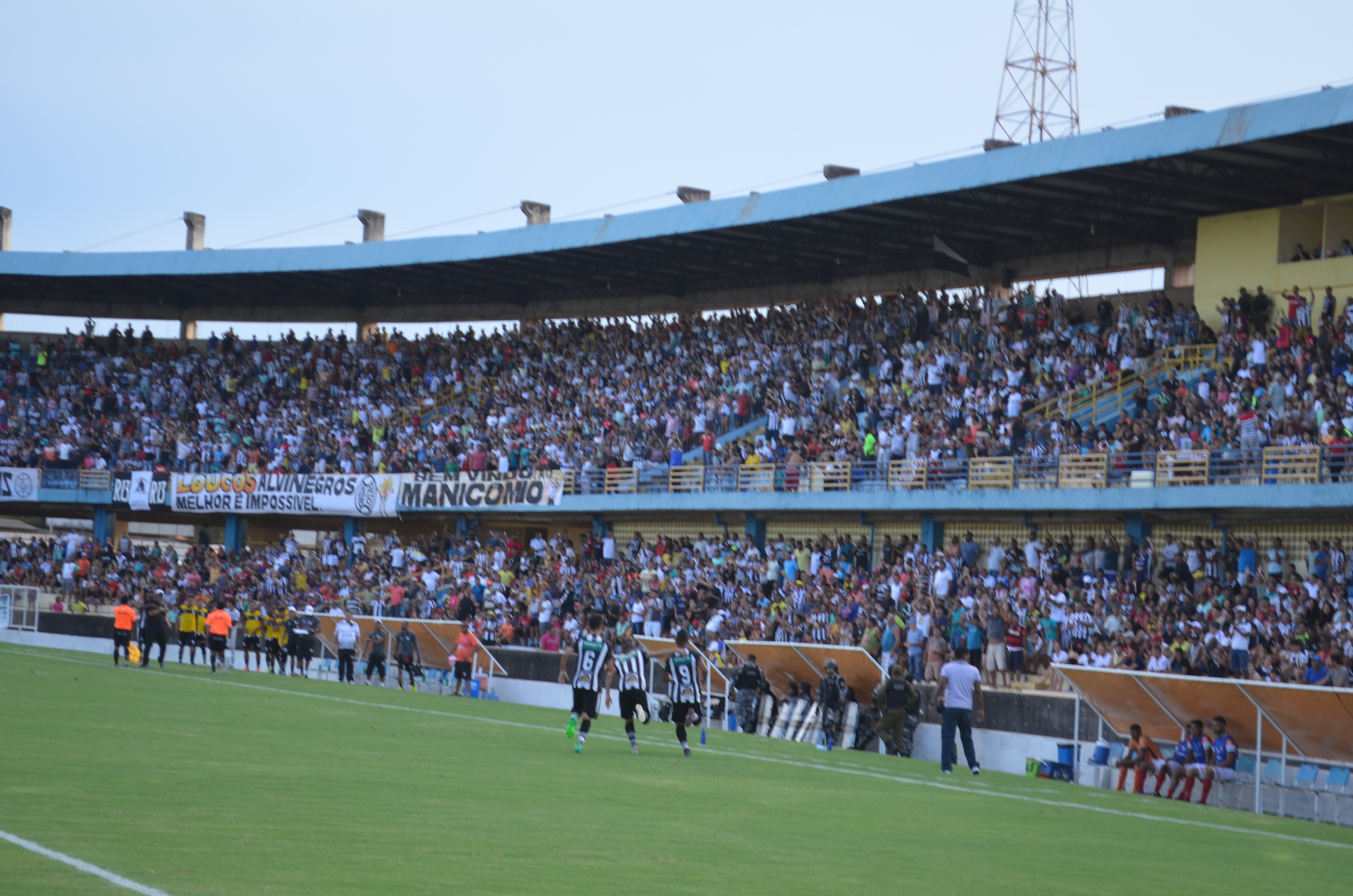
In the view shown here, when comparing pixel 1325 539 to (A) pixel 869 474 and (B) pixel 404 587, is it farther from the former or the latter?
(B) pixel 404 587

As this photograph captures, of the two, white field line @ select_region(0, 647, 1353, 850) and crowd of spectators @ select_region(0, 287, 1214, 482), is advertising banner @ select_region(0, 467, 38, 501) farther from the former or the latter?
white field line @ select_region(0, 647, 1353, 850)

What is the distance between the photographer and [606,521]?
4144 cm

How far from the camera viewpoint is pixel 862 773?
61.5 feet

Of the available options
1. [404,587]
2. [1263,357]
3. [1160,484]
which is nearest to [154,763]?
[1160,484]

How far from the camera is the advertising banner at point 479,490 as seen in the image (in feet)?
133

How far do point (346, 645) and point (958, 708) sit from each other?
57.7ft

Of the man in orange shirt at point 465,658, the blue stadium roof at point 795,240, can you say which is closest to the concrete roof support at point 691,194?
the blue stadium roof at point 795,240

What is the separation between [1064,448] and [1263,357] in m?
4.00

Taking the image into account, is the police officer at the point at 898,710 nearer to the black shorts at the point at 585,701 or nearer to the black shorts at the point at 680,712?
the black shorts at the point at 680,712

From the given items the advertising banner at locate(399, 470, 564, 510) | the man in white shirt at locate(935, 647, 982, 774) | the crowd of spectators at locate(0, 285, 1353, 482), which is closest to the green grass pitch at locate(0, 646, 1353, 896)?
the man in white shirt at locate(935, 647, 982, 774)

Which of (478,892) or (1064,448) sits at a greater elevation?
(1064,448)

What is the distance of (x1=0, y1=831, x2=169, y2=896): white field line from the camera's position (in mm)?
7863

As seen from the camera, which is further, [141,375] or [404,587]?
[141,375]

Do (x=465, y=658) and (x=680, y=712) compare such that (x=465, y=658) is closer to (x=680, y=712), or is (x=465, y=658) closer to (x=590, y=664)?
(x=680, y=712)
